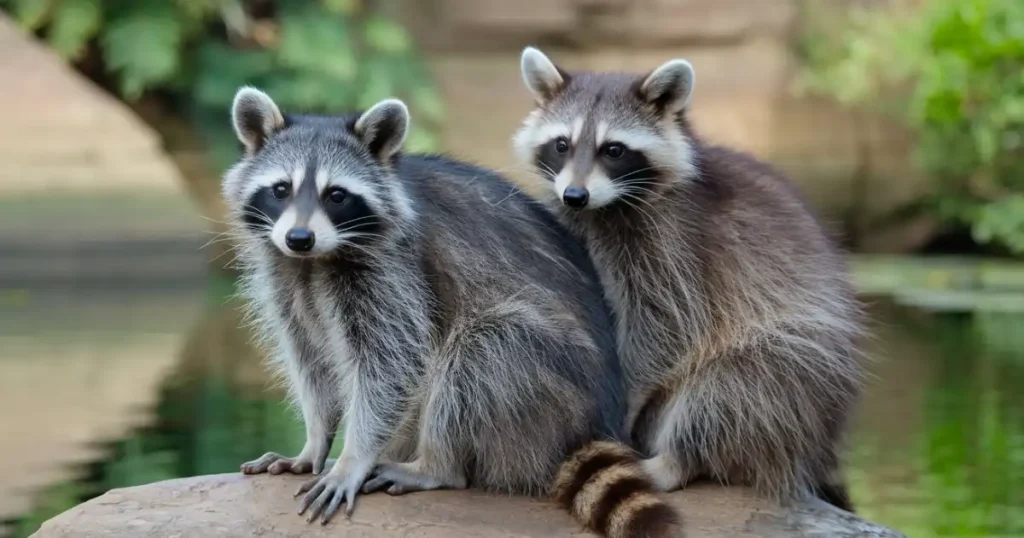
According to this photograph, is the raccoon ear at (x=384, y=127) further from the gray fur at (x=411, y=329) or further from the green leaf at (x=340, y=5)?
the green leaf at (x=340, y=5)

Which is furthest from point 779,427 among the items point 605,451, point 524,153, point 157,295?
point 157,295

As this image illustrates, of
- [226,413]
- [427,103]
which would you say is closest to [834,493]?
[226,413]

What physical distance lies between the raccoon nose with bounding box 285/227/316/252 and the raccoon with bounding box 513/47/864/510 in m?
0.87

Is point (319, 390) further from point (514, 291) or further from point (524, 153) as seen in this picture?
point (524, 153)

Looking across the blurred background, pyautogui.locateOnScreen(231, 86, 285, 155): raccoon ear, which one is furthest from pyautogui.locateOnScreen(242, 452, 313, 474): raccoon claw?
the blurred background

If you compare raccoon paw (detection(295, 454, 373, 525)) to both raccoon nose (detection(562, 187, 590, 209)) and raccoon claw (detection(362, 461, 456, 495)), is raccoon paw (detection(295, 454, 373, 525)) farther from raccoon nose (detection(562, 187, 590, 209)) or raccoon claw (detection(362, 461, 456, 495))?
raccoon nose (detection(562, 187, 590, 209))

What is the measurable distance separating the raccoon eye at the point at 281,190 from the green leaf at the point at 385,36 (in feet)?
31.0

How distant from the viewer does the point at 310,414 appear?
3.88m

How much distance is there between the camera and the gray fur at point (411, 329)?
3.63 metres

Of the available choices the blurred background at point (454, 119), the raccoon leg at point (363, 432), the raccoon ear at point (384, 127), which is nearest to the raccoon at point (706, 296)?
the raccoon ear at point (384, 127)

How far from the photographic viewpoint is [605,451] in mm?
3656

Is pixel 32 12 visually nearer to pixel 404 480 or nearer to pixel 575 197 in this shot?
pixel 575 197

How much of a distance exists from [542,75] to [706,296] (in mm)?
908

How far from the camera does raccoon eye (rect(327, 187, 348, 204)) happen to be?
358 cm
